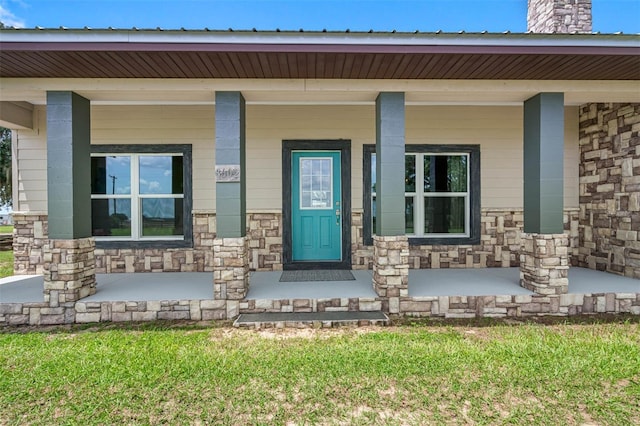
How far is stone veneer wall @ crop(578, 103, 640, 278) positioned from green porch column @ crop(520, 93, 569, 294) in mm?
1681

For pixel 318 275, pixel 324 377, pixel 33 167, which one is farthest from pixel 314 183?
pixel 33 167

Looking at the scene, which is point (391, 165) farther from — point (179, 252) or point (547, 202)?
point (179, 252)

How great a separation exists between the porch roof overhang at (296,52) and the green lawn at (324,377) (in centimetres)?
311

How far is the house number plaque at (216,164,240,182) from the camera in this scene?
431 cm

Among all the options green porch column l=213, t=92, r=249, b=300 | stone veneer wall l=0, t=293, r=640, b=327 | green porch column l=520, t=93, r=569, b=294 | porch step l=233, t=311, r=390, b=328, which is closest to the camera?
porch step l=233, t=311, r=390, b=328

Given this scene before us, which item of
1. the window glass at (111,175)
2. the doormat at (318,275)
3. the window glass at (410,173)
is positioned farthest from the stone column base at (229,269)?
the window glass at (410,173)

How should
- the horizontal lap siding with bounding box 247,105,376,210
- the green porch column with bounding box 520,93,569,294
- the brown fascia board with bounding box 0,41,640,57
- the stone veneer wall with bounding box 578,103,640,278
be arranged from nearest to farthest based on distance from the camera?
the brown fascia board with bounding box 0,41,640,57 → the green porch column with bounding box 520,93,569,294 → the stone veneer wall with bounding box 578,103,640,278 → the horizontal lap siding with bounding box 247,105,376,210

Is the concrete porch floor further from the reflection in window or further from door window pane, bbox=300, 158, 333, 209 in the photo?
door window pane, bbox=300, 158, 333, 209

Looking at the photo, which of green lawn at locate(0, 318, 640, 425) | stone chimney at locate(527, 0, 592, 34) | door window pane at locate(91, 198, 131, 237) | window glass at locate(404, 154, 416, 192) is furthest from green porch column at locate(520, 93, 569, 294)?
door window pane at locate(91, 198, 131, 237)

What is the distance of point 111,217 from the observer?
6.05 metres

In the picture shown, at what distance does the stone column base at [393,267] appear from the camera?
4297 mm

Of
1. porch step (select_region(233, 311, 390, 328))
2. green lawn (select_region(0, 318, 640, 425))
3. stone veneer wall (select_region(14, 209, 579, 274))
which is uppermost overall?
stone veneer wall (select_region(14, 209, 579, 274))

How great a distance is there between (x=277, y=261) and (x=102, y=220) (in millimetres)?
3262

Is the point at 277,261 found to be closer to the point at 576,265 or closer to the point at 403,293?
the point at 403,293
